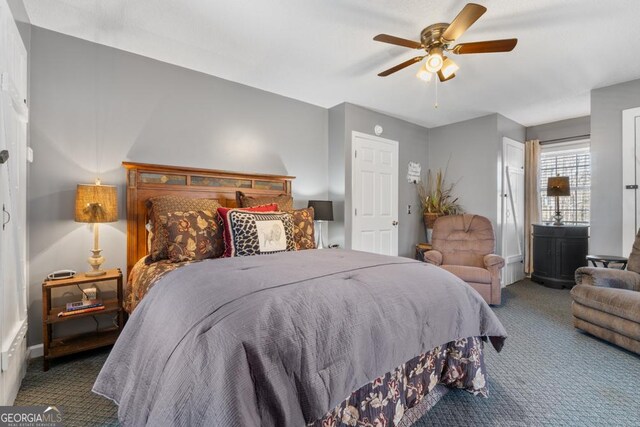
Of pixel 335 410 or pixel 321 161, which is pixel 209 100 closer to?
pixel 321 161

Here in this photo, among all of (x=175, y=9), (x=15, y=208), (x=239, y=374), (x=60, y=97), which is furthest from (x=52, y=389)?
(x=175, y=9)

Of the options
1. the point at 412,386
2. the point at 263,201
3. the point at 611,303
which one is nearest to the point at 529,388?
the point at 412,386

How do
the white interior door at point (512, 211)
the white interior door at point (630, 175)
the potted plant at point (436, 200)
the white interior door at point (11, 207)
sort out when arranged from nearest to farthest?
the white interior door at point (11, 207), the white interior door at point (630, 175), the white interior door at point (512, 211), the potted plant at point (436, 200)

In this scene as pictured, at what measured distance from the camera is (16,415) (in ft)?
4.25

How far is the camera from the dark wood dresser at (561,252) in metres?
4.12

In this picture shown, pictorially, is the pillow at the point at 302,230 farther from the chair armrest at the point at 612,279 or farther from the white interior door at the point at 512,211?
the white interior door at the point at 512,211

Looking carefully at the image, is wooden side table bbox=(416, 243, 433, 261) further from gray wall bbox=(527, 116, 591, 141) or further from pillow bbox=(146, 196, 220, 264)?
pillow bbox=(146, 196, 220, 264)

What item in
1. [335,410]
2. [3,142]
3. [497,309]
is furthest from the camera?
[497,309]

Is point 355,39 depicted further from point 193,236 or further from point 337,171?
point 193,236

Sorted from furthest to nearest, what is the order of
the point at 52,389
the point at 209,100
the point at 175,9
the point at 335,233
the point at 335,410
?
the point at 335,233 < the point at 209,100 < the point at 175,9 < the point at 52,389 < the point at 335,410

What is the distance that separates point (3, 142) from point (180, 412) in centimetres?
157

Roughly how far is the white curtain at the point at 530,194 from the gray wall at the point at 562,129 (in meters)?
0.16

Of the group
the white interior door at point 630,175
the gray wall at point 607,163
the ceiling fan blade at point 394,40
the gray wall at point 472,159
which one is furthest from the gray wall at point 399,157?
the white interior door at point 630,175

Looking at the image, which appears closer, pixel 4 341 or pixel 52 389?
pixel 4 341
